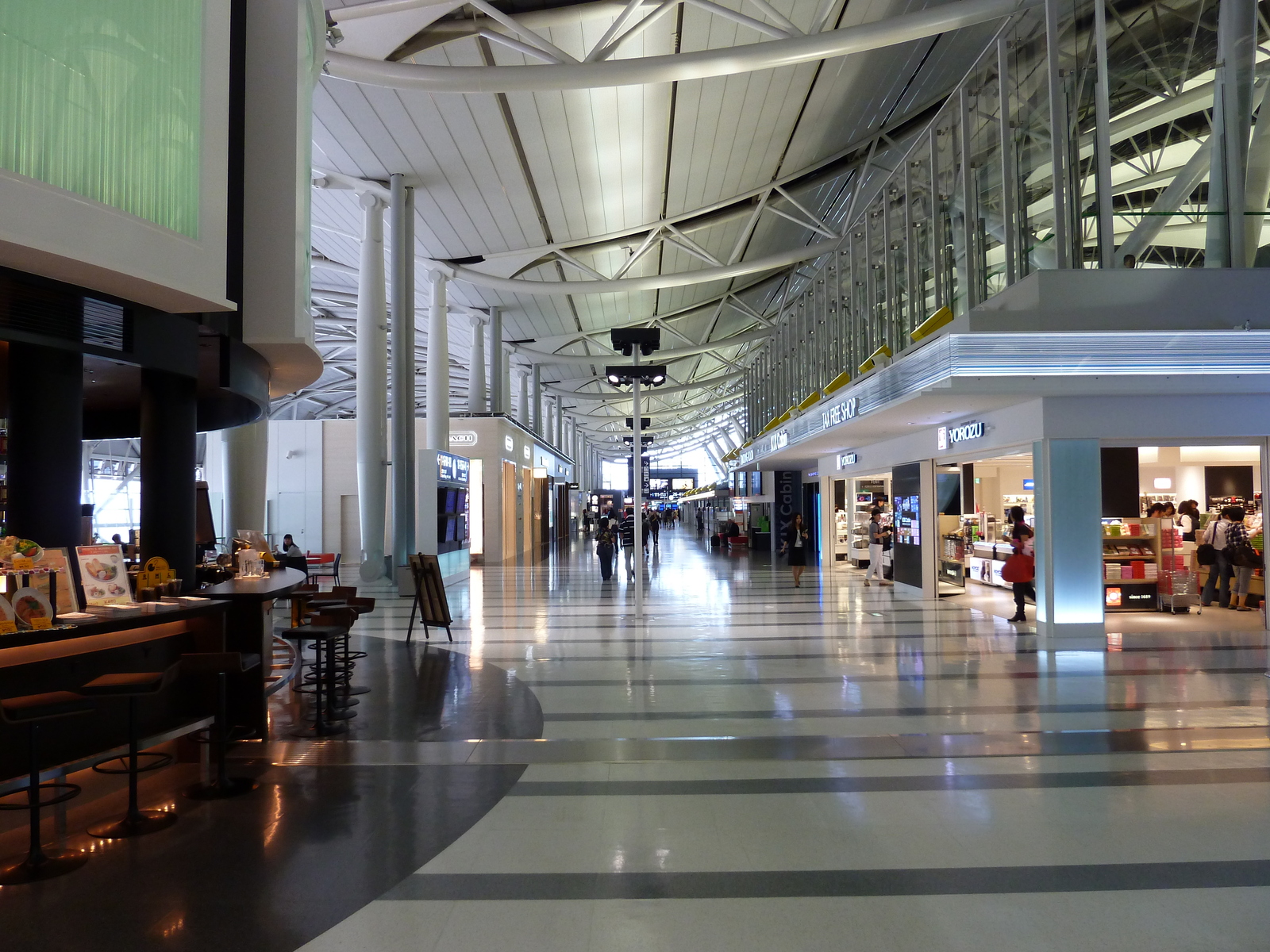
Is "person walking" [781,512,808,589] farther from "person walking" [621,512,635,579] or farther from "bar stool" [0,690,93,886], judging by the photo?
"bar stool" [0,690,93,886]

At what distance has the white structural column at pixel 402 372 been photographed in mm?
13875

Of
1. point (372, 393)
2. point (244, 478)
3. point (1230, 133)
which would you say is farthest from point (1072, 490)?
point (244, 478)

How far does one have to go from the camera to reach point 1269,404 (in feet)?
28.2

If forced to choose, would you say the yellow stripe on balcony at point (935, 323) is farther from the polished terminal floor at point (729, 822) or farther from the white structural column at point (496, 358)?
the white structural column at point (496, 358)

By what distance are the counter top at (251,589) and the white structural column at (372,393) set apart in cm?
897

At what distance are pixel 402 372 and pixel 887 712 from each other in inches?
414

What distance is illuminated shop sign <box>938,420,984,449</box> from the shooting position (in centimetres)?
1031

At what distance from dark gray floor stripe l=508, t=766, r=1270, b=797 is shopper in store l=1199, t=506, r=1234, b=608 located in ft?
24.3

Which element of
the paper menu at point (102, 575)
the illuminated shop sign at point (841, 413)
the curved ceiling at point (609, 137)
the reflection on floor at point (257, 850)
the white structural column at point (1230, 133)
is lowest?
the reflection on floor at point (257, 850)

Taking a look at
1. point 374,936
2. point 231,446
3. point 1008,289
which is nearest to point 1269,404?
point 1008,289

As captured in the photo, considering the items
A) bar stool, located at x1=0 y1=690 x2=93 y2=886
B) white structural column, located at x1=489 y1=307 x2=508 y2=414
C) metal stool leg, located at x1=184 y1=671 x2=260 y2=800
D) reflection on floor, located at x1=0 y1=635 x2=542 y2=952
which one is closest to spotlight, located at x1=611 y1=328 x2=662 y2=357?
reflection on floor, located at x1=0 y1=635 x2=542 y2=952

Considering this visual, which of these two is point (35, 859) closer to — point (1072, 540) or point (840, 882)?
point (840, 882)

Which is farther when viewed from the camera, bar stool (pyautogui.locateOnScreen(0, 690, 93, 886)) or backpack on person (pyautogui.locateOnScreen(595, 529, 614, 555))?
backpack on person (pyautogui.locateOnScreen(595, 529, 614, 555))

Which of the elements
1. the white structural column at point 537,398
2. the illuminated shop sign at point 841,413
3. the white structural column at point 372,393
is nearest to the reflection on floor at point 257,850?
the illuminated shop sign at point 841,413
